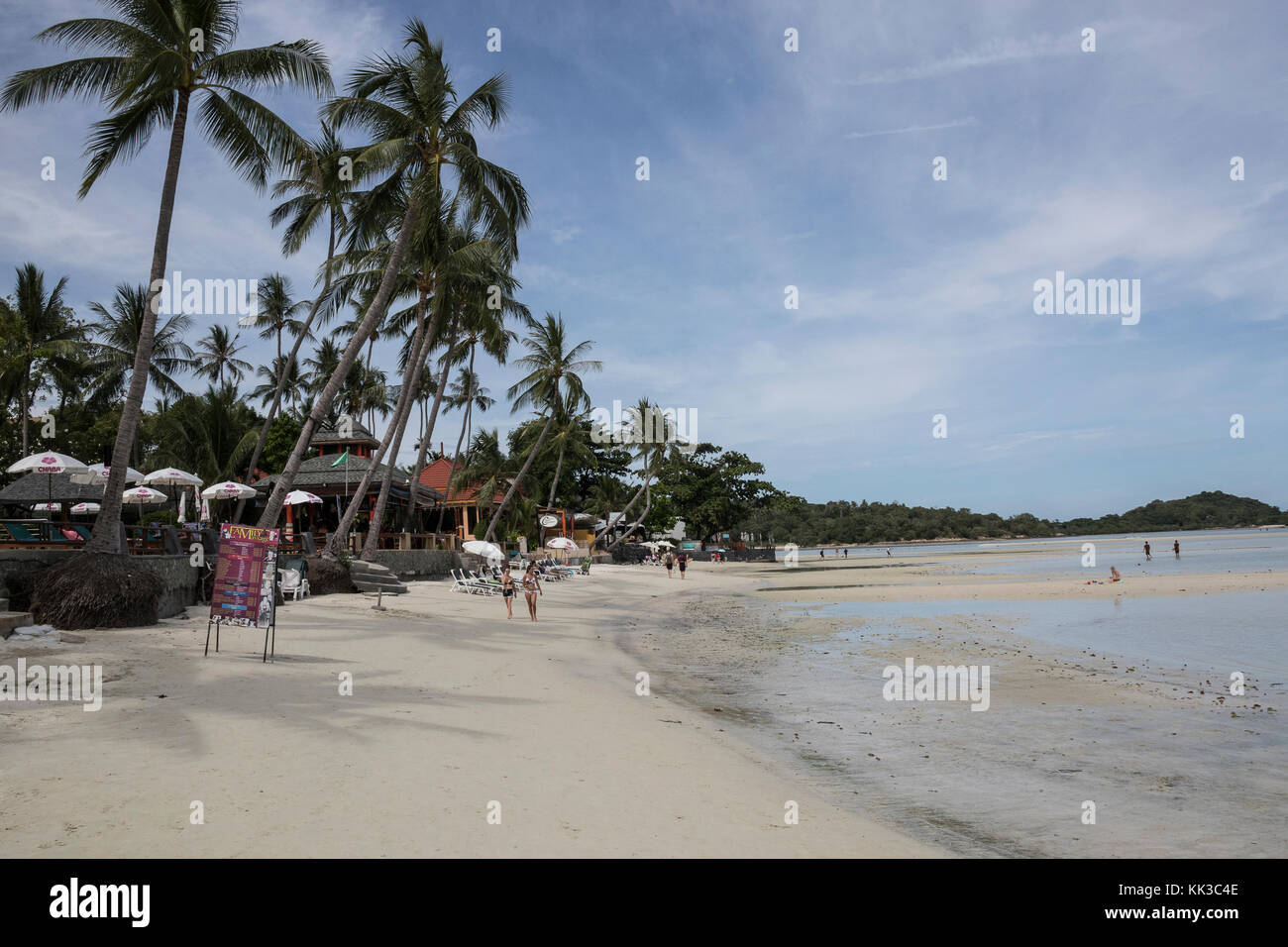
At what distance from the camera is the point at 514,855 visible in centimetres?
445

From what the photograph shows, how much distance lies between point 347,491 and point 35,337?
16.8m

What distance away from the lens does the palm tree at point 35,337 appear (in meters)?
29.8

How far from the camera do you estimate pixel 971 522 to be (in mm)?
156625

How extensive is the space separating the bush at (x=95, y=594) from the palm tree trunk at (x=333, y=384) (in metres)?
4.57

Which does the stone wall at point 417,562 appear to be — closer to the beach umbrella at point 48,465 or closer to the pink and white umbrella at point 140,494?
the pink and white umbrella at point 140,494

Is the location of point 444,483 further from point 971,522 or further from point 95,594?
point 971,522

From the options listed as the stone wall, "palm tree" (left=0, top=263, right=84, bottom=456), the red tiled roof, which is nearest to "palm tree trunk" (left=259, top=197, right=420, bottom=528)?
the stone wall

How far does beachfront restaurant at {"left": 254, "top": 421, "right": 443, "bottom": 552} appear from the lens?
28906 millimetres

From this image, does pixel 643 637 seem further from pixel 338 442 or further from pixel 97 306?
pixel 97 306

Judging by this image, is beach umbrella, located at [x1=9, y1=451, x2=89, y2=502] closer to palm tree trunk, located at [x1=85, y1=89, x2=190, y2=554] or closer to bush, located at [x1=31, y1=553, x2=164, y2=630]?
palm tree trunk, located at [x1=85, y1=89, x2=190, y2=554]

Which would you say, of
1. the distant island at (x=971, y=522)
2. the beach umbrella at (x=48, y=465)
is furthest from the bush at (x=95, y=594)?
the distant island at (x=971, y=522)

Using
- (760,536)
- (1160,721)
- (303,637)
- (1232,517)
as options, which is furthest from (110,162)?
(1232,517)

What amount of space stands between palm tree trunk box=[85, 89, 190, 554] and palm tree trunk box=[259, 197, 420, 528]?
353 cm
